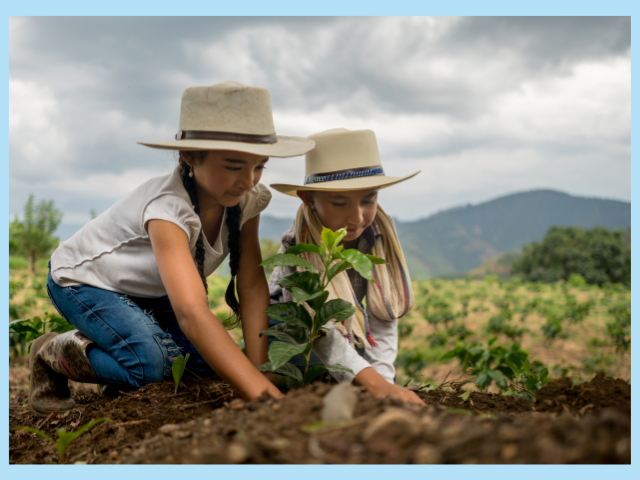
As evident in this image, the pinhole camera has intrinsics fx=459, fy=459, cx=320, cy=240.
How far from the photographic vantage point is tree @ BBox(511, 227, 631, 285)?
1261 cm

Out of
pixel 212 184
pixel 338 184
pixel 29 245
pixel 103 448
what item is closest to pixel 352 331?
pixel 338 184

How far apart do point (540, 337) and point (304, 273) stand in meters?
4.73

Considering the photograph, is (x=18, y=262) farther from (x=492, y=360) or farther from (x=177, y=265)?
(x=492, y=360)

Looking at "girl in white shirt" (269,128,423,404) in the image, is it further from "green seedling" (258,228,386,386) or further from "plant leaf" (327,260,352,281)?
"plant leaf" (327,260,352,281)

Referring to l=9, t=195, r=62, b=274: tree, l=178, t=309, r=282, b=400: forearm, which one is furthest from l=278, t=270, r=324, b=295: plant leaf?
l=9, t=195, r=62, b=274: tree

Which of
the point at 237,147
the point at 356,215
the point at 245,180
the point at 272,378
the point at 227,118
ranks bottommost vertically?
the point at 272,378

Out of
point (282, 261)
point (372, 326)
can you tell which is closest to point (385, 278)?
point (372, 326)

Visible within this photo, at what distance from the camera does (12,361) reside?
355cm

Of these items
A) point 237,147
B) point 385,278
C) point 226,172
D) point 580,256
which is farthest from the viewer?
point 580,256

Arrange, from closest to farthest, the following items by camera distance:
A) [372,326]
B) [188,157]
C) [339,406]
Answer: [339,406], [188,157], [372,326]

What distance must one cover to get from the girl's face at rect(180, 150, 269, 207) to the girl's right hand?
0.91 m

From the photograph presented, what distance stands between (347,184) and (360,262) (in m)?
0.59

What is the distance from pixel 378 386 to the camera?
1.78 meters

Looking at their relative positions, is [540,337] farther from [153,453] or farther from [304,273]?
[153,453]
